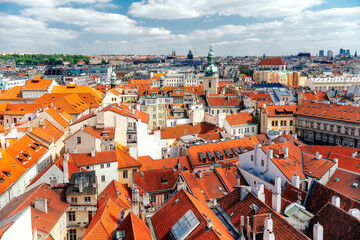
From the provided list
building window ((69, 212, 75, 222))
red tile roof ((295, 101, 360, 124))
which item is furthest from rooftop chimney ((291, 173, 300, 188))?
red tile roof ((295, 101, 360, 124))

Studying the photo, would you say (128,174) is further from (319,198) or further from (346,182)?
(346,182)

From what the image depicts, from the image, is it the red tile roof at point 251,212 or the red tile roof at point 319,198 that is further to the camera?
the red tile roof at point 319,198

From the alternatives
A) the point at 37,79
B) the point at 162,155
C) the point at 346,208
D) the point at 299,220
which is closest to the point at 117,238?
the point at 299,220

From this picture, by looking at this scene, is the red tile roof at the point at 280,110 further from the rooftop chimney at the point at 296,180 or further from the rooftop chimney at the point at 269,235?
the rooftop chimney at the point at 269,235

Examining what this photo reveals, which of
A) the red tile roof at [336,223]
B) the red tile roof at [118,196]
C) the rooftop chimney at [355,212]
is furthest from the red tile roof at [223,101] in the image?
the rooftop chimney at [355,212]

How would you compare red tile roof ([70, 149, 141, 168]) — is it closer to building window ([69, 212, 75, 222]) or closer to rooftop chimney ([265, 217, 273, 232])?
building window ([69, 212, 75, 222])
